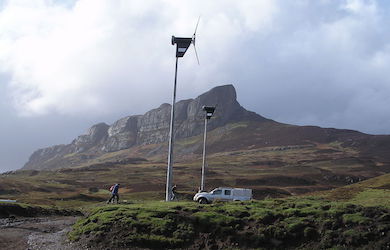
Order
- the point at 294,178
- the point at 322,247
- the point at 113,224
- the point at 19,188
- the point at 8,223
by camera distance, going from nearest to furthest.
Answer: the point at 322,247
the point at 113,224
the point at 8,223
the point at 19,188
the point at 294,178

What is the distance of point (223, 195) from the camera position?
3744 centimetres

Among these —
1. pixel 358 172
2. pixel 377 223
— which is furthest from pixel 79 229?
pixel 358 172

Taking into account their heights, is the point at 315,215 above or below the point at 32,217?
above

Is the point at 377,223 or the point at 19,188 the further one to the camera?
the point at 19,188

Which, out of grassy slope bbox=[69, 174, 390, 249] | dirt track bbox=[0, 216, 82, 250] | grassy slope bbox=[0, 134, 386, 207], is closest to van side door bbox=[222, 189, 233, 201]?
grassy slope bbox=[69, 174, 390, 249]

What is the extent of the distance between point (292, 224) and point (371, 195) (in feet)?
67.4

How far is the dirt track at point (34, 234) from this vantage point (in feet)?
72.8

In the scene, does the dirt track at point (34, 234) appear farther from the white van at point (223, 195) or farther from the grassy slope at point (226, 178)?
the grassy slope at point (226, 178)

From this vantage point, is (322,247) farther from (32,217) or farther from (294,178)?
(294,178)

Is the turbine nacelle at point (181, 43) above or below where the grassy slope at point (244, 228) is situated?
above

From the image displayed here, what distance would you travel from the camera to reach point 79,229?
24.7 metres

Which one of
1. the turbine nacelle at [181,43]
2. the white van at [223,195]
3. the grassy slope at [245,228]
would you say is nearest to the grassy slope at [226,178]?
the white van at [223,195]

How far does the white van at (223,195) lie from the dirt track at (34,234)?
1191cm

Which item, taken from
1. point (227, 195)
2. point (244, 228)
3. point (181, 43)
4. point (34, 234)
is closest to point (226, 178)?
point (227, 195)
